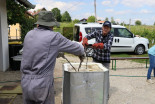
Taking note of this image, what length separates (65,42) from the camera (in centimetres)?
227

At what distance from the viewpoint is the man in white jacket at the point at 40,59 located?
2.18m

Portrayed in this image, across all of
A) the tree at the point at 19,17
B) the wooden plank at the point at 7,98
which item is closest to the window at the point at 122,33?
the tree at the point at 19,17

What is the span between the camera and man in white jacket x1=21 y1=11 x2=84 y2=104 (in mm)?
2180

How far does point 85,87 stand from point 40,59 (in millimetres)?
1000

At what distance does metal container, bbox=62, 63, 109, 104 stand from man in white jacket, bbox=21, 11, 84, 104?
63 cm

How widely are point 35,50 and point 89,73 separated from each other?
3.21 ft

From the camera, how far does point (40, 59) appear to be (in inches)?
86.1

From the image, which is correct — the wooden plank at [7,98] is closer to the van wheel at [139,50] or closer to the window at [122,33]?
the window at [122,33]

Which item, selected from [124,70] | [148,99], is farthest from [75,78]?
[124,70]

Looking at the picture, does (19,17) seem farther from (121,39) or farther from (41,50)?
(41,50)

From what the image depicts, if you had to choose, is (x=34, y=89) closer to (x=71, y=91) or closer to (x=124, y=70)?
(x=71, y=91)

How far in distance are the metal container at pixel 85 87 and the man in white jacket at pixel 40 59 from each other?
24.9 inches

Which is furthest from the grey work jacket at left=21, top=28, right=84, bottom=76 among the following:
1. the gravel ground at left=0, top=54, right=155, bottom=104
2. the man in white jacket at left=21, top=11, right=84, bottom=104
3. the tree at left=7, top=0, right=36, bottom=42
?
the tree at left=7, top=0, right=36, bottom=42

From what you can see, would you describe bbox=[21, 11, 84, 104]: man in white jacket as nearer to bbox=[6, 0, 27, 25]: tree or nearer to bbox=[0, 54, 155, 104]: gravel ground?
bbox=[0, 54, 155, 104]: gravel ground
